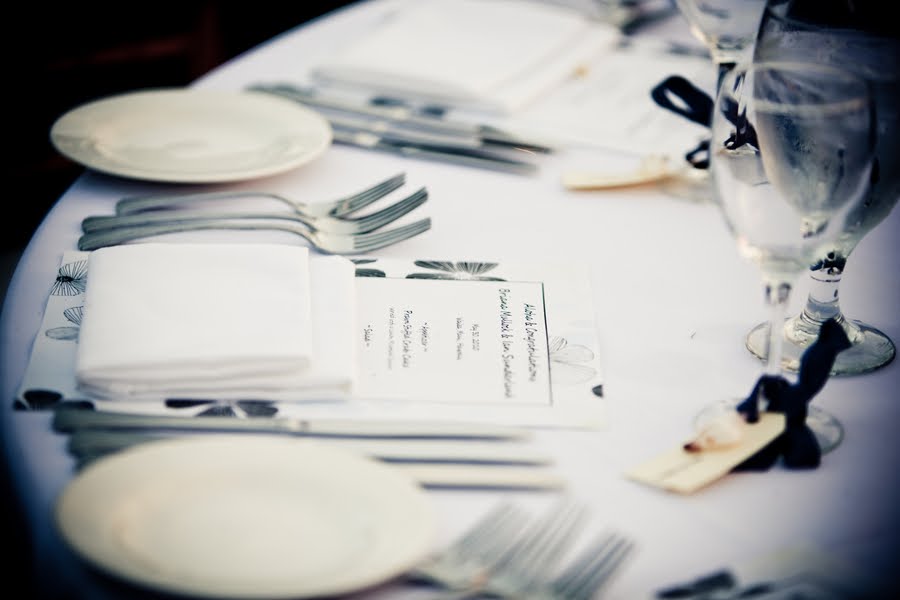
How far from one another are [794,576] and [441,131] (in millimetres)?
757

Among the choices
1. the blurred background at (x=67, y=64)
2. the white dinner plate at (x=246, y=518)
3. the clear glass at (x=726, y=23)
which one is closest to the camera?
the white dinner plate at (x=246, y=518)

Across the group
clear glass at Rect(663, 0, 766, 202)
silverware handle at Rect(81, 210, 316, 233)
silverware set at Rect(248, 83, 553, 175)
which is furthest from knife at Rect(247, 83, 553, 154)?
silverware handle at Rect(81, 210, 316, 233)

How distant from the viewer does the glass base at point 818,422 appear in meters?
0.76

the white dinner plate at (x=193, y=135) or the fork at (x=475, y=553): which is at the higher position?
the white dinner plate at (x=193, y=135)

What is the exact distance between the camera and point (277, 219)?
1.05 metres

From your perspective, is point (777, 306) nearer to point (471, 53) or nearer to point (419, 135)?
point (419, 135)

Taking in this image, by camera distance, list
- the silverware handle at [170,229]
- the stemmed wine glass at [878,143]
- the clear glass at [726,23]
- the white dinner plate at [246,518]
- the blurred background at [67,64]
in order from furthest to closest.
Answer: the blurred background at [67,64] < the clear glass at [726,23] < the silverware handle at [170,229] < the stemmed wine glass at [878,143] < the white dinner plate at [246,518]

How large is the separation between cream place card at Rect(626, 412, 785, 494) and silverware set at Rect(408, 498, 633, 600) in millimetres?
63

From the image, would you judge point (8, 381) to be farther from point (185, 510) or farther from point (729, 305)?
point (729, 305)

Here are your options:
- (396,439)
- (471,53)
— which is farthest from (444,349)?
(471,53)

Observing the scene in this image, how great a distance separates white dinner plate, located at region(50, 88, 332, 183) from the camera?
1.12 m

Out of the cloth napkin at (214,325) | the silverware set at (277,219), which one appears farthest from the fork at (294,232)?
the cloth napkin at (214,325)

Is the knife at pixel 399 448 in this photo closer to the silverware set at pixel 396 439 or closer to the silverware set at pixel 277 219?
the silverware set at pixel 396 439

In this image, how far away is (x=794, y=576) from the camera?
→ 2.08 ft
